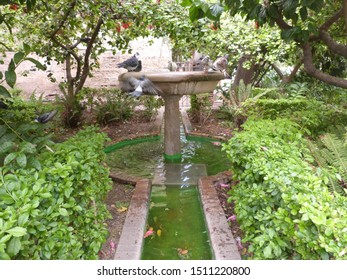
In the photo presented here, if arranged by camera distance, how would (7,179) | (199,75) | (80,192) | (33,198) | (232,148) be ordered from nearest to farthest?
(33,198) → (7,179) → (80,192) → (232,148) → (199,75)

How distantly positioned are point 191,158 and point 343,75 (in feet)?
18.4

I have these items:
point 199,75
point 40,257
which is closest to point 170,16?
point 199,75

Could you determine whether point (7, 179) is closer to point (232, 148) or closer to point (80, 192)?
point (80, 192)

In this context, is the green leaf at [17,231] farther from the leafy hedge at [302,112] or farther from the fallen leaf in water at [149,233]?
the leafy hedge at [302,112]

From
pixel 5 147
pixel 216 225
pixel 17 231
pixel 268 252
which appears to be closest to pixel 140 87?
pixel 216 225

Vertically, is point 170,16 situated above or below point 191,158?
above

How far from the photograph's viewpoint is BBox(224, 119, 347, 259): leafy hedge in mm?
1264

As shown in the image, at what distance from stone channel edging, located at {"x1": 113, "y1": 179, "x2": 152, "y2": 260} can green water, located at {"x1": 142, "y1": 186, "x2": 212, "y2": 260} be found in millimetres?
95

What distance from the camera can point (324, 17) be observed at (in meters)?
4.36

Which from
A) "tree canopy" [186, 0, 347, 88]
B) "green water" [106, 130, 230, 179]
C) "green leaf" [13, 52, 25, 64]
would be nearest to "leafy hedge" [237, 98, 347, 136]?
"tree canopy" [186, 0, 347, 88]

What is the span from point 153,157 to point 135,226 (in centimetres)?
214

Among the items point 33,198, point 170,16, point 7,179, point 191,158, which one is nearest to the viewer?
point 33,198

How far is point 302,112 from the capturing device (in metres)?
3.86

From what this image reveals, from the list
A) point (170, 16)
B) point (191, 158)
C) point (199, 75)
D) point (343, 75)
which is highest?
point (170, 16)
